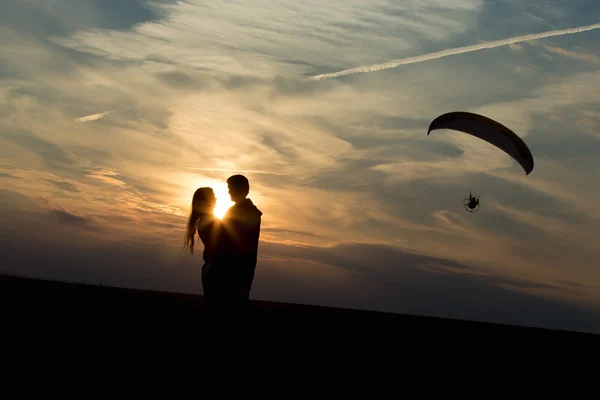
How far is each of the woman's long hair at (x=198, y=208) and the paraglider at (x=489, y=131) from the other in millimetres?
13392

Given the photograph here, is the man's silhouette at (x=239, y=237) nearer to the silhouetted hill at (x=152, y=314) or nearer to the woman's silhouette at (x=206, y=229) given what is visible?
the woman's silhouette at (x=206, y=229)

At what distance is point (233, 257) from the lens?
330 inches

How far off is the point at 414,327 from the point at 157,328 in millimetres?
7855

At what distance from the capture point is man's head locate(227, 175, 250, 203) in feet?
27.3

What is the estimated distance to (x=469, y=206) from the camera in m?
35.8

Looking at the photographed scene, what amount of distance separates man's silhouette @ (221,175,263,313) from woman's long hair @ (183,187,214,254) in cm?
53

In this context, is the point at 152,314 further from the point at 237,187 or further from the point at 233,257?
the point at 237,187

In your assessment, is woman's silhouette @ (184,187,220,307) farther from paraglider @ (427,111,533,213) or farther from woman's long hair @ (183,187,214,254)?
paraglider @ (427,111,533,213)

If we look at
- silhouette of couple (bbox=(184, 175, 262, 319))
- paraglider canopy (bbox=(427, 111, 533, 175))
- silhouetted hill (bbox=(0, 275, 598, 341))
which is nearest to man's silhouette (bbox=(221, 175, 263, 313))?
silhouette of couple (bbox=(184, 175, 262, 319))

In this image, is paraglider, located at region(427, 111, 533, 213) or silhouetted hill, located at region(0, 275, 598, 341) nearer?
silhouetted hill, located at region(0, 275, 598, 341)

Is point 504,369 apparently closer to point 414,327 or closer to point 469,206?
point 414,327

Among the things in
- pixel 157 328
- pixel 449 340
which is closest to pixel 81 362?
pixel 157 328

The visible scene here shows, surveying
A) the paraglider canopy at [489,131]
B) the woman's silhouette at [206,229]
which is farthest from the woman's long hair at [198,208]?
the paraglider canopy at [489,131]

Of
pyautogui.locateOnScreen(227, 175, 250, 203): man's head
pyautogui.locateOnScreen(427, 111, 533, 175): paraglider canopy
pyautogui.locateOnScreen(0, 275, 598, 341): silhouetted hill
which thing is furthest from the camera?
pyautogui.locateOnScreen(427, 111, 533, 175): paraglider canopy
